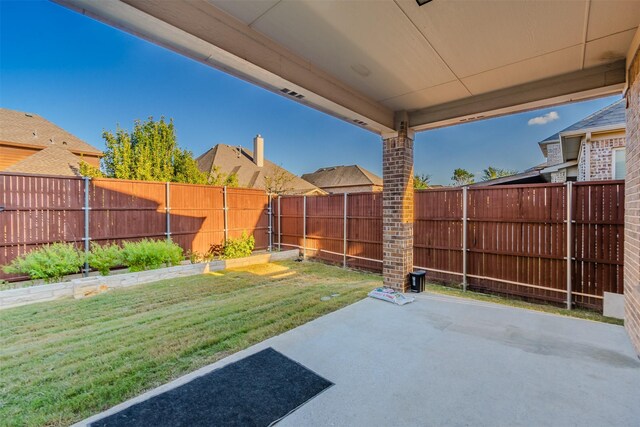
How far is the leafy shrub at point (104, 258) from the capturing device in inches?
224

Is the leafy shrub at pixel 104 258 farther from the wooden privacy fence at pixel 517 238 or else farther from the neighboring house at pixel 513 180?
the neighboring house at pixel 513 180

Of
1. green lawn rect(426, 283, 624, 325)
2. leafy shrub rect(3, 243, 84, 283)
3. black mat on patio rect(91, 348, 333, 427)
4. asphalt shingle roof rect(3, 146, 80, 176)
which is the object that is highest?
asphalt shingle roof rect(3, 146, 80, 176)

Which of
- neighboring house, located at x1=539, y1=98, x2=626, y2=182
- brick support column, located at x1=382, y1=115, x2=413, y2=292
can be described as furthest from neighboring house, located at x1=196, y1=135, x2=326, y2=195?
neighboring house, located at x1=539, y1=98, x2=626, y2=182

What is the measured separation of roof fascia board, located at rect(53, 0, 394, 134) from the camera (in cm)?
185

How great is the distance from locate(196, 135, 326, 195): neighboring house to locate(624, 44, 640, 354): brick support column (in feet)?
56.6

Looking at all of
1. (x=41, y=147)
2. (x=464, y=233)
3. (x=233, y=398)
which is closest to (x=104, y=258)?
(x=233, y=398)

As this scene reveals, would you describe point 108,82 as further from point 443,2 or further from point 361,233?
point 443,2

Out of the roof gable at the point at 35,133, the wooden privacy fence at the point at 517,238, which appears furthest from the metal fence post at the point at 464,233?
the roof gable at the point at 35,133

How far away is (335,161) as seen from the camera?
26312 millimetres

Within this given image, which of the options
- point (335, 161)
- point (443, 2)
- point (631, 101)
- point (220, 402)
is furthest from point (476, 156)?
point (220, 402)

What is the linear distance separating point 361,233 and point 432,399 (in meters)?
5.23

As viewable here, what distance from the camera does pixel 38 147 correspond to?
12.5m

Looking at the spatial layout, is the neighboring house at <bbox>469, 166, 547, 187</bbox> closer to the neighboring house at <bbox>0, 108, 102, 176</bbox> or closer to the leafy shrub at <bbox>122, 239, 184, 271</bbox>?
the leafy shrub at <bbox>122, 239, 184, 271</bbox>

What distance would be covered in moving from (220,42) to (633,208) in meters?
4.38
